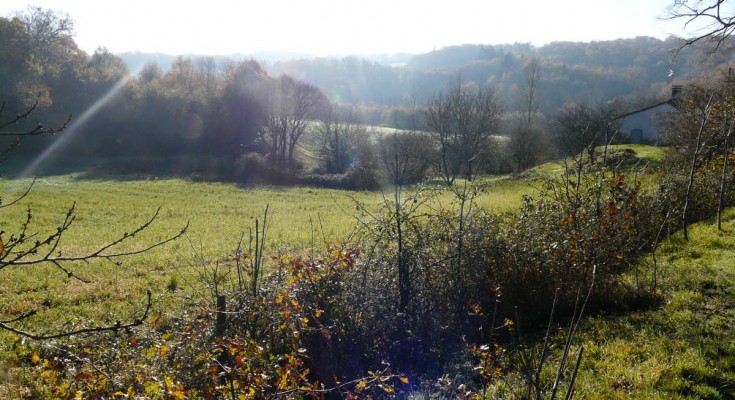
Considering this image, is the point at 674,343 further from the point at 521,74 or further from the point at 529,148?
the point at 521,74

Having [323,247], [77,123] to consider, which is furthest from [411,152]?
[77,123]

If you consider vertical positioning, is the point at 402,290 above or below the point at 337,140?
below

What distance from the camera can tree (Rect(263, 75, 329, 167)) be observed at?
48750 millimetres

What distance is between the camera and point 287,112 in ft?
161

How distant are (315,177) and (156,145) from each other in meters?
19.8

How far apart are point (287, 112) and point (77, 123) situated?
2072cm

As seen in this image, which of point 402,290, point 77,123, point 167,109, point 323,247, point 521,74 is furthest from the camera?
point 521,74

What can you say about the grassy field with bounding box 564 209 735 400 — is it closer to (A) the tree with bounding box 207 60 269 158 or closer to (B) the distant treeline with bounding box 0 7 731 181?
(B) the distant treeline with bounding box 0 7 731 181

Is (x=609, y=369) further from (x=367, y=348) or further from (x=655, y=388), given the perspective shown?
(x=367, y=348)

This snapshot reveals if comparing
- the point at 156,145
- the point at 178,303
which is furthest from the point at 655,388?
the point at 156,145

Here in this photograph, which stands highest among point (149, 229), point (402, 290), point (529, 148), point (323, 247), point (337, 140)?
point (337, 140)

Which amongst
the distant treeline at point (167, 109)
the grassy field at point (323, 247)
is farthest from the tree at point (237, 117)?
the grassy field at point (323, 247)

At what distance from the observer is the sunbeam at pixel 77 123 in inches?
1640

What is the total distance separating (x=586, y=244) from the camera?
21.3ft
